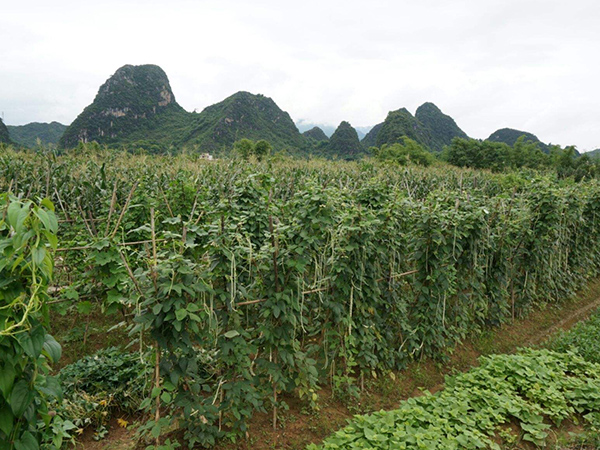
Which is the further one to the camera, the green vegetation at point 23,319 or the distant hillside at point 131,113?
the distant hillside at point 131,113

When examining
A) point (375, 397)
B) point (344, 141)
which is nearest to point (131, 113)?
point (344, 141)

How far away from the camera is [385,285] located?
3.85 metres

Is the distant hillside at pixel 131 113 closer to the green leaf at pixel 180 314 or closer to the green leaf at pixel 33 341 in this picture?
the green leaf at pixel 180 314

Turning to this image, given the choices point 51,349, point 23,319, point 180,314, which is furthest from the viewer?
point 180,314

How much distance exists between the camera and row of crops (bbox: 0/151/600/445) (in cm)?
232

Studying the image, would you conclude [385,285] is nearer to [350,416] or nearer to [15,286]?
[350,416]

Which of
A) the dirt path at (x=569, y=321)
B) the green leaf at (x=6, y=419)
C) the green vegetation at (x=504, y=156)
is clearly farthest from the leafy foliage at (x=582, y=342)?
the green vegetation at (x=504, y=156)

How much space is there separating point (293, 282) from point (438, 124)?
8361cm

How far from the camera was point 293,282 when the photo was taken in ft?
9.30

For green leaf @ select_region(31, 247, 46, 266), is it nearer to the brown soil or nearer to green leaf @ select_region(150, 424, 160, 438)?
green leaf @ select_region(150, 424, 160, 438)

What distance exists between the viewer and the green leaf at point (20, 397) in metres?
1.54

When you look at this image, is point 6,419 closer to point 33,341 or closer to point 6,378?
point 6,378

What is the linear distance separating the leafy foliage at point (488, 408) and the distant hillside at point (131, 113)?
42.5m

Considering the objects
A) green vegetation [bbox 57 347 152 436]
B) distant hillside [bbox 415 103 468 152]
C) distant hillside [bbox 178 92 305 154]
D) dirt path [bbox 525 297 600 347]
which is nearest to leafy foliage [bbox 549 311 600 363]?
dirt path [bbox 525 297 600 347]
